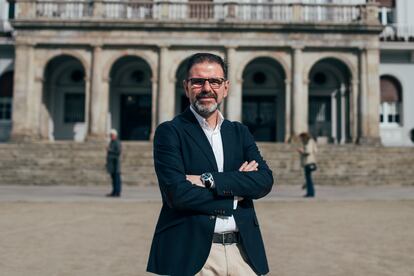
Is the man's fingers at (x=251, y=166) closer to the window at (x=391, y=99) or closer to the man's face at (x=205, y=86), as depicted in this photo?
the man's face at (x=205, y=86)

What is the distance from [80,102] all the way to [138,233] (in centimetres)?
2118

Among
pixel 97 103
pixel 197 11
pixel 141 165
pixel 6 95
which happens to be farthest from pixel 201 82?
pixel 6 95

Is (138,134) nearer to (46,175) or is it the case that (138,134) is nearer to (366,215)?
(46,175)

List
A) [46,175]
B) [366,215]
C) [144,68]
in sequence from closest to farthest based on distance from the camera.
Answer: [366,215] → [46,175] → [144,68]

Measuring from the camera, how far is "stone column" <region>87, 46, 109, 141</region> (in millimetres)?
22125

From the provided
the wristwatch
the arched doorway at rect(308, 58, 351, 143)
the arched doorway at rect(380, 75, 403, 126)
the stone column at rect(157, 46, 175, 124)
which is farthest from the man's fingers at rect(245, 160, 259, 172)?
the arched doorway at rect(380, 75, 403, 126)

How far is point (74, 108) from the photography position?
26578mm

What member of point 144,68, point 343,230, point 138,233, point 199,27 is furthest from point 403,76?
point 138,233

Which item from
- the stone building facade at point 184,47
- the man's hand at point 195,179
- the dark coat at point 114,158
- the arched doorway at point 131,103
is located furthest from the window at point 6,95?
the man's hand at point 195,179

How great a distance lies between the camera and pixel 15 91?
73.7ft

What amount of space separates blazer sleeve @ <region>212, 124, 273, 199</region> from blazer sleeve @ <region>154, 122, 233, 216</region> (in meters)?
0.06

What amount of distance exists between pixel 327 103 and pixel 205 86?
25989mm

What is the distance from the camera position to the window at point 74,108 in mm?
26500

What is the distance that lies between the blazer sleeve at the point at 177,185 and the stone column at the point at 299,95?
20621 millimetres
